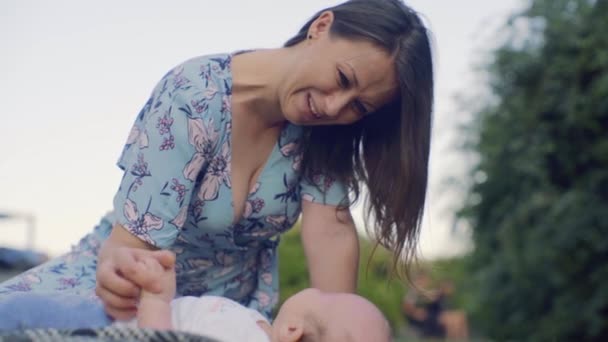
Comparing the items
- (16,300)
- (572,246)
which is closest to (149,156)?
(16,300)

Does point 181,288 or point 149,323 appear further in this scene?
point 181,288

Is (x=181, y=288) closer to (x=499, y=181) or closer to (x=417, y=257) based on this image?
(x=417, y=257)

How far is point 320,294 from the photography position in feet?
5.41

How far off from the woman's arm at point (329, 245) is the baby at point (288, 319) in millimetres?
345

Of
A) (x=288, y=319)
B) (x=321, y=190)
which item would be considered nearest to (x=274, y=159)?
(x=321, y=190)

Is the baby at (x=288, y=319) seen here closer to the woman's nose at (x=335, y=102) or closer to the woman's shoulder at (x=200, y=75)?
the woman's nose at (x=335, y=102)

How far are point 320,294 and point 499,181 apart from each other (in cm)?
488

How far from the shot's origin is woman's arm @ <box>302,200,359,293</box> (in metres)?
2.00

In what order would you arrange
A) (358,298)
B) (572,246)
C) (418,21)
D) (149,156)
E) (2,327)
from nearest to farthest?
(2,327)
(358,298)
(149,156)
(418,21)
(572,246)

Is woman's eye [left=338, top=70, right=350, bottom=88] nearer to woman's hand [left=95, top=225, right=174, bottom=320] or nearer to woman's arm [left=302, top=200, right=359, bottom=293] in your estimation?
woman's arm [left=302, top=200, right=359, bottom=293]

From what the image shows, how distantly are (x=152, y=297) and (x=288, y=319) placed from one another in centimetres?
26

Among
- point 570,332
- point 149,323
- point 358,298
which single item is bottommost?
point 570,332

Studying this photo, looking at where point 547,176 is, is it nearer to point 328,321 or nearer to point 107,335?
point 328,321

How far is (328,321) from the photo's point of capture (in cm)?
159
